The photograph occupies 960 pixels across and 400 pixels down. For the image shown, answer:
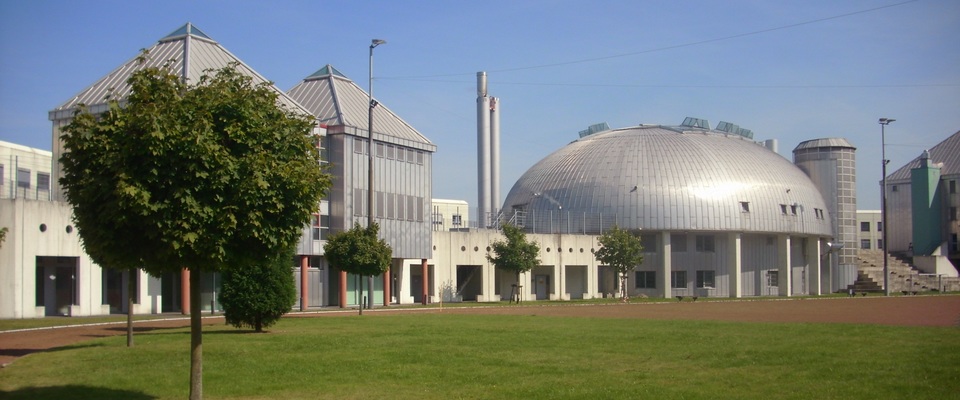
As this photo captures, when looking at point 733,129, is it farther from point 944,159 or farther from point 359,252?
point 359,252

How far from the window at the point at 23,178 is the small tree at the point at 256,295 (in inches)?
965

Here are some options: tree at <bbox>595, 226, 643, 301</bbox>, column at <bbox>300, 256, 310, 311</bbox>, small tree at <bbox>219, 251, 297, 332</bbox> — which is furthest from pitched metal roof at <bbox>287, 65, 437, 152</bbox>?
small tree at <bbox>219, 251, 297, 332</bbox>

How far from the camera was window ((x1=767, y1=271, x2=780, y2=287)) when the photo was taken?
97588mm

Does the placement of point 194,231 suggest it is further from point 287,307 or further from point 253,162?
point 287,307

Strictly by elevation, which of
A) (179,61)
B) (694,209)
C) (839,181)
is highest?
(179,61)

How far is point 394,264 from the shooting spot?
210 ft

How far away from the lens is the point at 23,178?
1971 inches

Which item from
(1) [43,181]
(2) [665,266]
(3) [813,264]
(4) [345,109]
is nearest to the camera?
(1) [43,181]

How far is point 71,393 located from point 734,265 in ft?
271

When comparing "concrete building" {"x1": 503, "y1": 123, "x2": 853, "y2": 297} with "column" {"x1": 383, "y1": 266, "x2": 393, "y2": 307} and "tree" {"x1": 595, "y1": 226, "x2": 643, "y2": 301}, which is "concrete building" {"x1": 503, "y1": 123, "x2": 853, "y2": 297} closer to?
"tree" {"x1": 595, "y1": 226, "x2": 643, "y2": 301}

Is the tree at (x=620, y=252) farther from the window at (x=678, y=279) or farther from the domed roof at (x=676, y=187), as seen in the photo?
the window at (x=678, y=279)

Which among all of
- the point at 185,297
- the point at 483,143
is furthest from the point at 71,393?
the point at 483,143

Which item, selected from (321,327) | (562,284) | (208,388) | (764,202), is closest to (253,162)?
(208,388)

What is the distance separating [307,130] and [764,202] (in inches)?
3344
